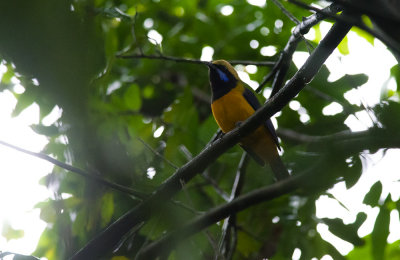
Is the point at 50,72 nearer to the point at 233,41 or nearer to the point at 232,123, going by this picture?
the point at 232,123

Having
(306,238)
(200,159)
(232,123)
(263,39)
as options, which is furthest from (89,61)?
(263,39)

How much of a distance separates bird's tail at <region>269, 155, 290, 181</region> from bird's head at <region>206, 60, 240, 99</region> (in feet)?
3.44

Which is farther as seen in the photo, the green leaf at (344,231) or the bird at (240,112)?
the bird at (240,112)

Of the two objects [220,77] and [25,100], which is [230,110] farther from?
[25,100]

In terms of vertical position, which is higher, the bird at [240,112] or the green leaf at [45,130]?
the bird at [240,112]

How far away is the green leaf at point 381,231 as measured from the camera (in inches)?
110

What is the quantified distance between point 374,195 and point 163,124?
201 cm

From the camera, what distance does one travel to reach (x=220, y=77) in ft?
17.9

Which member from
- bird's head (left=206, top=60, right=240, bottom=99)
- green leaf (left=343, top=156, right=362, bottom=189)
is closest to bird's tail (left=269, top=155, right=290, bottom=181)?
bird's head (left=206, top=60, right=240, bottom=99)

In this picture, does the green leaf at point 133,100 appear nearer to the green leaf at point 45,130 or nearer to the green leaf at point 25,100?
the green leaf at point 25,100

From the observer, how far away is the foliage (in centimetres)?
68

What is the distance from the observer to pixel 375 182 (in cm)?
273

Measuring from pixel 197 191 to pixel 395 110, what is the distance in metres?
3.72

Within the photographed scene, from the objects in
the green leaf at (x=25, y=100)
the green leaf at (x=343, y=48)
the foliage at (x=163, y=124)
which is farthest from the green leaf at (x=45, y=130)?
the green leaf at (x=343, y=48)
